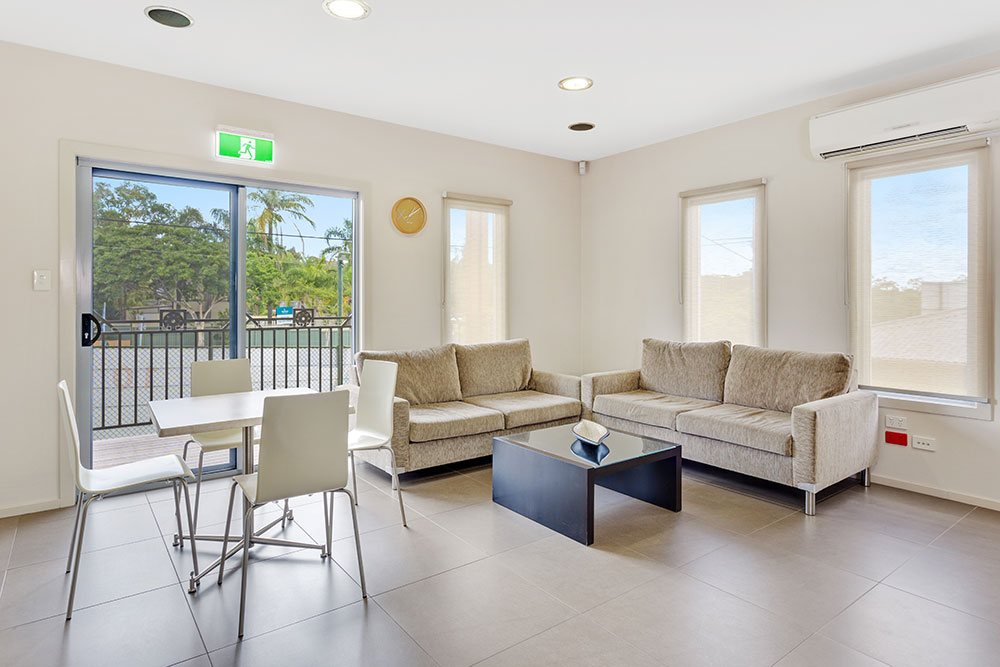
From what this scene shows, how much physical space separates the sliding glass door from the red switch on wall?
3.81 m

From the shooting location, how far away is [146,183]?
367 centimetres

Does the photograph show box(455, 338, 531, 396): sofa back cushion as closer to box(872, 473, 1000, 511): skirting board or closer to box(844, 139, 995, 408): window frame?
box(844, 139, 995, 408): window frame

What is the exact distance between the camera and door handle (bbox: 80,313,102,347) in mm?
3438

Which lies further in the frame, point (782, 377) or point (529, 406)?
point (529, 406)

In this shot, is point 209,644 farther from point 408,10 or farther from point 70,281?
point 408,10

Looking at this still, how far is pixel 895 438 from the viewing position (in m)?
3.69

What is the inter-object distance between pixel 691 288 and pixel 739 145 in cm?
118

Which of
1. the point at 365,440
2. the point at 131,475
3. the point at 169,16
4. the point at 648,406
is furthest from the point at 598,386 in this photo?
the point at 169,16

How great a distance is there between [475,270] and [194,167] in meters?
2.31

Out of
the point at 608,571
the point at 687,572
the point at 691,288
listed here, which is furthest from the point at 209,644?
the point at 691,288

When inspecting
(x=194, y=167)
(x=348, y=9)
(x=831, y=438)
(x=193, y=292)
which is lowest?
(x=831, y=438)

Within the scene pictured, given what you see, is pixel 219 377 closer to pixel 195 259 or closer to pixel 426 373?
pixel 195 259

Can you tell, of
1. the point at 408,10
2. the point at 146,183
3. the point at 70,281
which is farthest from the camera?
the point at 146,183

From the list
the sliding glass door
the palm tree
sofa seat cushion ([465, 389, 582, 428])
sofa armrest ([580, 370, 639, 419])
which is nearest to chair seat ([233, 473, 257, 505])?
the sliding glass door
